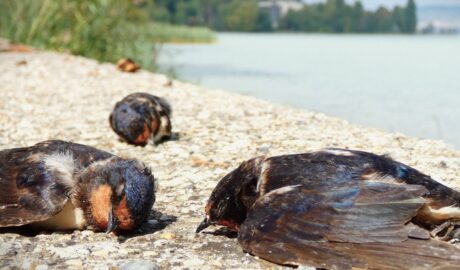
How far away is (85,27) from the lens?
1162 cm

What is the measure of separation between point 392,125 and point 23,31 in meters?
7.43

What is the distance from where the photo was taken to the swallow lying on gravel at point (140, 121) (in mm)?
5172

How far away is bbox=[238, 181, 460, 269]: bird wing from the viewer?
2.65 metres

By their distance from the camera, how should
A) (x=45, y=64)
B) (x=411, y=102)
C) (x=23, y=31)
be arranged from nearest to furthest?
(x=411, y=102) → (x=45, y=64) → (x=23, y=31)

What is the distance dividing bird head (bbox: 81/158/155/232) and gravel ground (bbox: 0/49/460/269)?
9cm

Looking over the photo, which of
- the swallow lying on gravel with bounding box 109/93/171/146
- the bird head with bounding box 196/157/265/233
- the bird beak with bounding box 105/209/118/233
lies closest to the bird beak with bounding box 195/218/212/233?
the bird head with bounding box 196/157/265/233

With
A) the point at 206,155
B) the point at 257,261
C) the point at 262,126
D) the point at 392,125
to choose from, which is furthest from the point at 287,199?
the point at 392,125

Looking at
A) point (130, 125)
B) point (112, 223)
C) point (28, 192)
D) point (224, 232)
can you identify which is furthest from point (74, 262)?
point (130, 125)

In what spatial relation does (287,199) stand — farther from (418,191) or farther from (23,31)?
(23,31)

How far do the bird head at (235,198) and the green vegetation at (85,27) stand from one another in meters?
8.30

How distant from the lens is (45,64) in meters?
9.96

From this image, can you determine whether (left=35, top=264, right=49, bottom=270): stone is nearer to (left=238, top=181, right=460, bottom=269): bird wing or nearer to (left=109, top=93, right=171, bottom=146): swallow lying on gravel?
(left=238, top=181, right=460, bottom=269): bird wing

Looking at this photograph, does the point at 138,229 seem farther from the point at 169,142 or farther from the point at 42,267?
the point at 169,142

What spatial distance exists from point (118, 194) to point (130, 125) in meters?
2.09
